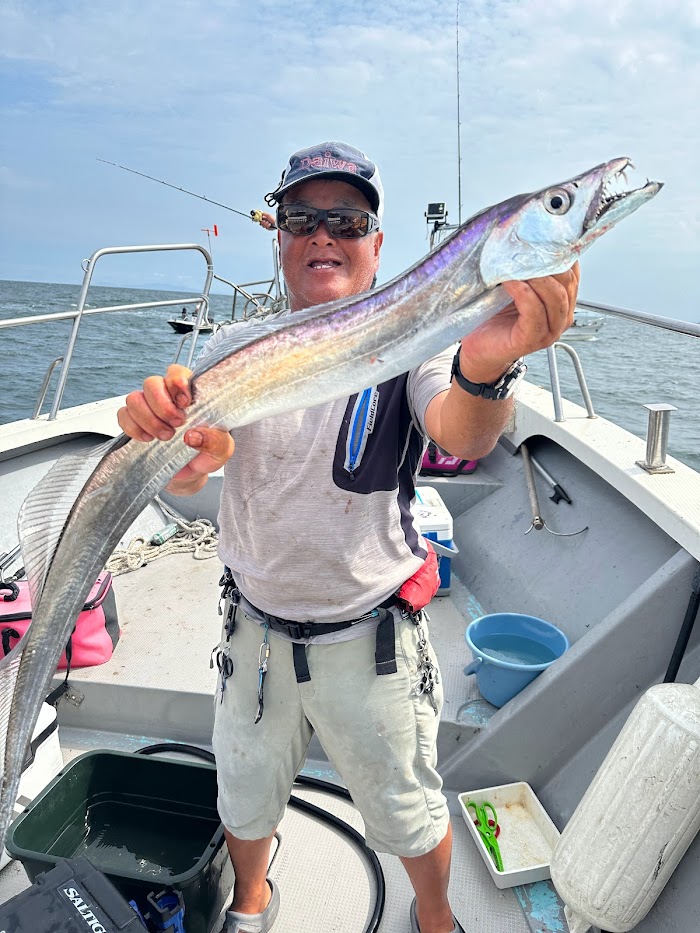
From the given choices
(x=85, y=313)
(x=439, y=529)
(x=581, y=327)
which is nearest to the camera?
(x=439, y=529)

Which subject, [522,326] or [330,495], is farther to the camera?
[330,495]

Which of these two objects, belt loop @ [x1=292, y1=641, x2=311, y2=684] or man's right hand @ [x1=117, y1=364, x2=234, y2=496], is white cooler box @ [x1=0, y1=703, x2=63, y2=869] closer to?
belt loop @ [x1=292, y1=641, x2=311, y2=684]

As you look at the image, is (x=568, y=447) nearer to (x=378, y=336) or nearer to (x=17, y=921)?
(x=378, y=336)

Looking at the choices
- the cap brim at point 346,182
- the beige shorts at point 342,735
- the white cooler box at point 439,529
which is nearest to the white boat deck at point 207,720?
the white cooler box at point 439,529

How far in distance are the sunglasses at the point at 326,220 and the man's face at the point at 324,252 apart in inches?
0.6

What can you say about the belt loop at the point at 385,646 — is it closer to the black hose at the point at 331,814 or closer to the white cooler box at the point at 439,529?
the black hose at the point at 331,814

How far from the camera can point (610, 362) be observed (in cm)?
2631

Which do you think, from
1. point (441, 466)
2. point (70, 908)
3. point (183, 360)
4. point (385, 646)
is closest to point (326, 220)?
point (385, 646)

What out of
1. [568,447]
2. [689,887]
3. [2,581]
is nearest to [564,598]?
[568,447]

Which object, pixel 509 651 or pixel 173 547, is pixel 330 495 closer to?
pixel 509 651

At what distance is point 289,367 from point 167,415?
1.01 ft

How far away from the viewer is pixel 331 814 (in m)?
2.84

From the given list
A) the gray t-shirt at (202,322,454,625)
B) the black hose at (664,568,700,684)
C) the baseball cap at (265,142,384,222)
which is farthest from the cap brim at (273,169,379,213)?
the black hose at (664,568,700,684)

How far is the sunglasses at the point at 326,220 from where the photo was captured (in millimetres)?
1997
